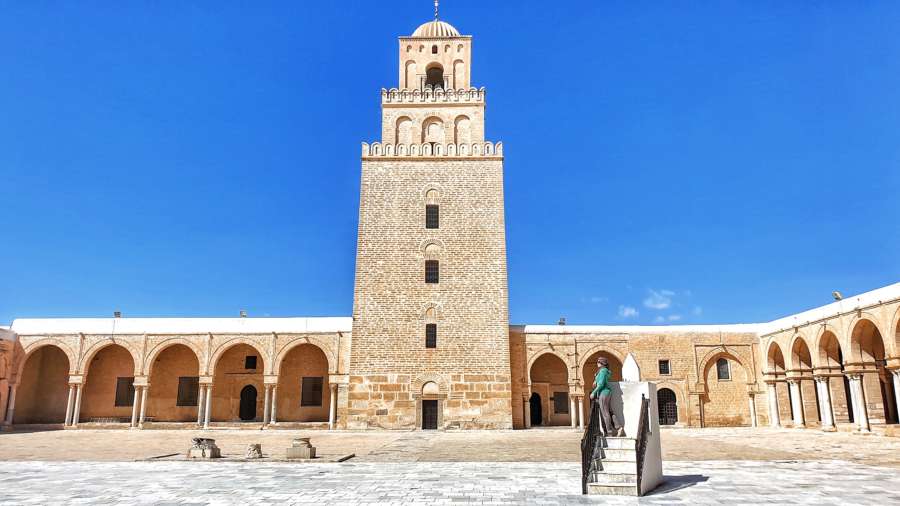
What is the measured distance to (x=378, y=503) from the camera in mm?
6777

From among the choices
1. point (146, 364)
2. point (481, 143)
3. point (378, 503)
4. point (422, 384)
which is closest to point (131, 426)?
point (146, 364)

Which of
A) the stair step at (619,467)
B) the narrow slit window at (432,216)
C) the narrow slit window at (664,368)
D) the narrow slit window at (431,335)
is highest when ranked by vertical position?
the narrow slit window at (432,216)

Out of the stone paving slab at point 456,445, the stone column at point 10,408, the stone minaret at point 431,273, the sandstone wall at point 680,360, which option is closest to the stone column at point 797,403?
the stone paving slab at point 456,445

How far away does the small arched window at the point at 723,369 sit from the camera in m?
21.9

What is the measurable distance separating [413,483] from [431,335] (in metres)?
12.3

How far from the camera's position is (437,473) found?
9.23 meters

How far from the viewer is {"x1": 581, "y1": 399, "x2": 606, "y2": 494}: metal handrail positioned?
715 centimetres

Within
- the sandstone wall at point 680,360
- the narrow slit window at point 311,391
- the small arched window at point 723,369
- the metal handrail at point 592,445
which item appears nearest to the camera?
the metal handrail at point 592,445

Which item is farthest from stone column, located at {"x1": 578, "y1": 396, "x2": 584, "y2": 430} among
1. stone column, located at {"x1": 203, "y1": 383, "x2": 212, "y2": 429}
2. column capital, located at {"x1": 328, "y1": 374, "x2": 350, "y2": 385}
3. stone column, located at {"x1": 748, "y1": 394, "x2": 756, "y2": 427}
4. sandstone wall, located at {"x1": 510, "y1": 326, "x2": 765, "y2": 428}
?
stone column, located at {"x1": 203, "y1": 383, "x2": 212, "y2": 429}

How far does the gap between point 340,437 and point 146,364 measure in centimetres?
874

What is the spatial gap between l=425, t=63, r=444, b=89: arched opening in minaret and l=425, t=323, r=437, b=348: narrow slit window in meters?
9.76

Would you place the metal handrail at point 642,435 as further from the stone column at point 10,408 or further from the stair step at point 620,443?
the stone column at point 10,408

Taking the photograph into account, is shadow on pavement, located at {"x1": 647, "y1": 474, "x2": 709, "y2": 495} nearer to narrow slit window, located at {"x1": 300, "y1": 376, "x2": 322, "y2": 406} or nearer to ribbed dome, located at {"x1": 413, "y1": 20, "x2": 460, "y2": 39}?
narrow slit window, located at {"x1": 300, "y1": 376, "x2": 322, "y2": 406}

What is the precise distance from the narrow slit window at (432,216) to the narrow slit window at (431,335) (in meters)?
3.53
